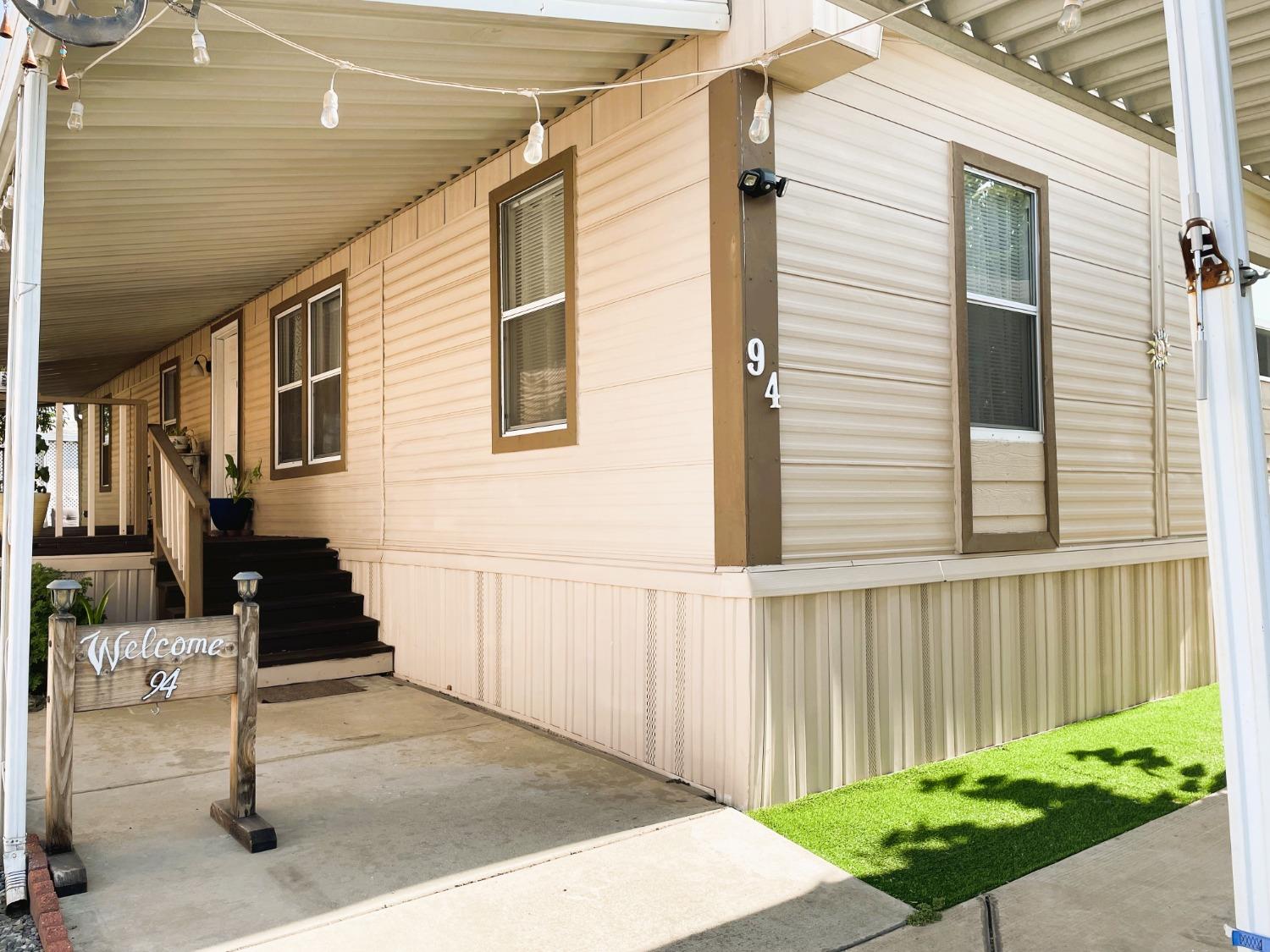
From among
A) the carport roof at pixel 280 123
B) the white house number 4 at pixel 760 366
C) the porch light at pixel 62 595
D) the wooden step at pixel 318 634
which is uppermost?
the carport roof at pixel 280 123

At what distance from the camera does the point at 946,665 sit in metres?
4.88

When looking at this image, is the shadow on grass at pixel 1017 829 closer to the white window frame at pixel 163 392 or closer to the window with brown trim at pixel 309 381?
the window with brown trim at pixel 309 381

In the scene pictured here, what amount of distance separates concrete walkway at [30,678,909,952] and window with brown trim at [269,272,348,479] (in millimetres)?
3472

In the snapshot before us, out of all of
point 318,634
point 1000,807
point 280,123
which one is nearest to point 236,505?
point 318,634

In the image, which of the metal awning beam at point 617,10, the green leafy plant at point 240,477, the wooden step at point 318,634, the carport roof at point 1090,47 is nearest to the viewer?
the carport roof at point 1090,47

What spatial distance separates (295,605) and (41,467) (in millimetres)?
7283

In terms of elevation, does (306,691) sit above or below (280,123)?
below

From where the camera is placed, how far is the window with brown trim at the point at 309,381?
7.98 m

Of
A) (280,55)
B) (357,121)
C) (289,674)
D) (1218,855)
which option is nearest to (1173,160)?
(1218,855)

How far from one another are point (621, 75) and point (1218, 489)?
3.75 m

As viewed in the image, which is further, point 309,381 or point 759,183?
point 309,381

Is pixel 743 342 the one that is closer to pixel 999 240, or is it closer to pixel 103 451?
pixel 999 240

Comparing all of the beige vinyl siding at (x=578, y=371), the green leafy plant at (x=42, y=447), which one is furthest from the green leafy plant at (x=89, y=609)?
the green leafy plant at (x=42, y=447)

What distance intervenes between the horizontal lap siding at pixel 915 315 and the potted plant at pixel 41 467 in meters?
4.79
